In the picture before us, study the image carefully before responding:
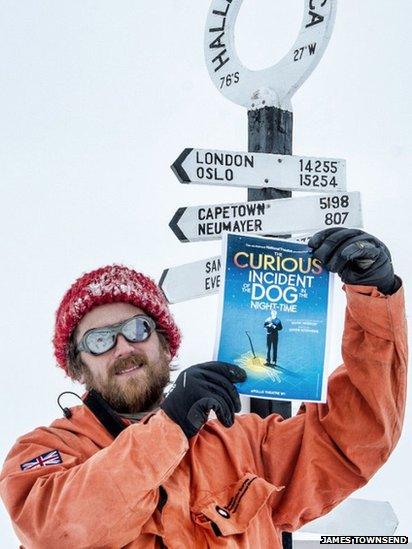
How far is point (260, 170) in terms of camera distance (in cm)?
349

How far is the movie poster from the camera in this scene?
8.63 ft

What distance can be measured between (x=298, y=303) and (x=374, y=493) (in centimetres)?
1196

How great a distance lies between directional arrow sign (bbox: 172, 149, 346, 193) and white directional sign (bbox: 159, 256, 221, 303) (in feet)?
1.16

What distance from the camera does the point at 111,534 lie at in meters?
2.24

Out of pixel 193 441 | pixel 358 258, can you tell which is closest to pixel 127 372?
pixel 193 441

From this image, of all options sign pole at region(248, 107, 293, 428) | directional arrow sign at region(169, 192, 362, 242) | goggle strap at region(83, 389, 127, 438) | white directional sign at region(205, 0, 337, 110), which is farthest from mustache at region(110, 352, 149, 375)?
white directional sign at region(205, 0, 337, 110)

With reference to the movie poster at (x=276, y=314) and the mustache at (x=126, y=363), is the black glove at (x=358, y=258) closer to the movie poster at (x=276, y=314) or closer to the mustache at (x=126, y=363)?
the movie poster at (x=276, y=314)

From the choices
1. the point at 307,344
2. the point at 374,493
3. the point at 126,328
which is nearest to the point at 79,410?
the point at 126,328

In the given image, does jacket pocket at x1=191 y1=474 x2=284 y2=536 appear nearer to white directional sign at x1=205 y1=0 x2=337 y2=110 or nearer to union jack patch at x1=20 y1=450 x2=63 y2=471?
union jack patch at x1=20 y1=450 x2=63 y2=471

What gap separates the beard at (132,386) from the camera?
2.77m

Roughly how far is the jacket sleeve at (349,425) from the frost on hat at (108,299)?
662mm

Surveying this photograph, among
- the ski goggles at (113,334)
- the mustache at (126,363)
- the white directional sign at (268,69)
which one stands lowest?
the mustache at (126,363)

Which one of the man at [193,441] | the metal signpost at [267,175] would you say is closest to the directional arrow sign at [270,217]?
the metal signpost at [267,175]

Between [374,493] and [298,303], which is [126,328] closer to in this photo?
[298,303]
